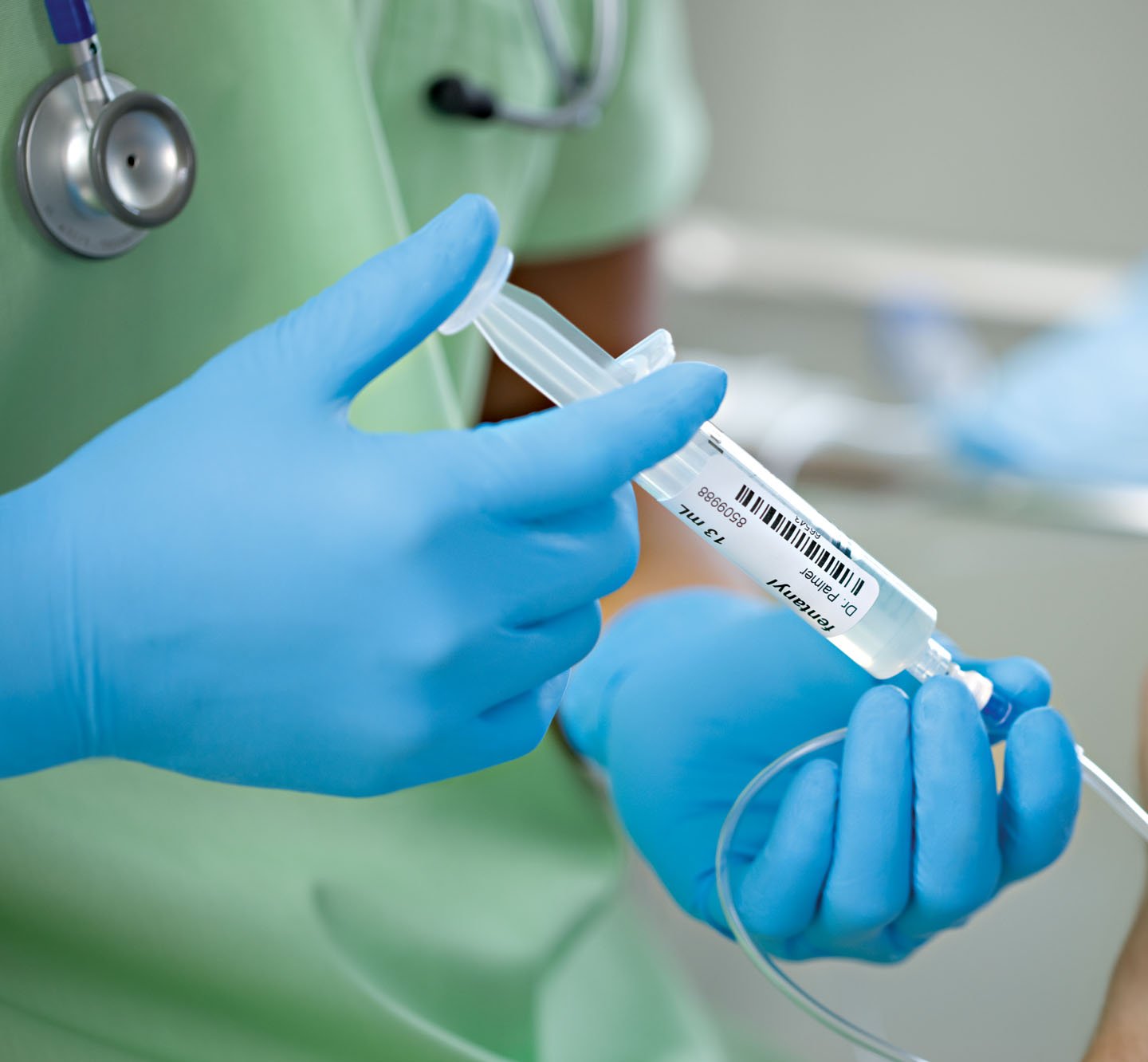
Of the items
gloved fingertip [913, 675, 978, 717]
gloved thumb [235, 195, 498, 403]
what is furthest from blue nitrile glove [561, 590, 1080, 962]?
Result: gloved thumb [235, 195, 498, 403]

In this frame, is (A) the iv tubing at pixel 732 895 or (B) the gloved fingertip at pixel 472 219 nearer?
(B) the gloved fingertip at pixel 472 219

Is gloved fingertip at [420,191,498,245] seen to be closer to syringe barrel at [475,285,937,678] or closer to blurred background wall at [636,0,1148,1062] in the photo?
syringe barrel at [475,285,937,678]

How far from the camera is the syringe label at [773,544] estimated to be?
0.52m

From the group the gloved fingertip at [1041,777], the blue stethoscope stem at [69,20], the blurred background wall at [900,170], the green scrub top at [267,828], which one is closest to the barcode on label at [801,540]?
the gloved fingertip at [1041,777]

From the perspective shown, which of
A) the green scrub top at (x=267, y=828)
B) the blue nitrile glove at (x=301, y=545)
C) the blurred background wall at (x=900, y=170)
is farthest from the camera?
the blurred background wall at (x=900, y=170)

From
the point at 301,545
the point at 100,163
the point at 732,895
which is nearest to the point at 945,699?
the point at 732,895

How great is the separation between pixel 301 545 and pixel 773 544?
0.20m

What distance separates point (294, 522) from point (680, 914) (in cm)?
43

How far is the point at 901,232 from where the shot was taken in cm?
214

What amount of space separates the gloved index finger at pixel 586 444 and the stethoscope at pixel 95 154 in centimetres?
20

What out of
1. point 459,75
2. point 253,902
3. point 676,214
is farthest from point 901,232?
point 253,902

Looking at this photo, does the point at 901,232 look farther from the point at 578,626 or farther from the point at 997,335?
the point at 578,626

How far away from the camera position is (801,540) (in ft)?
1.72

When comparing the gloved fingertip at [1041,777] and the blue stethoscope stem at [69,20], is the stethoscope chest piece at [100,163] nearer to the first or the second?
the blue stethoscope stem at [69,20]
